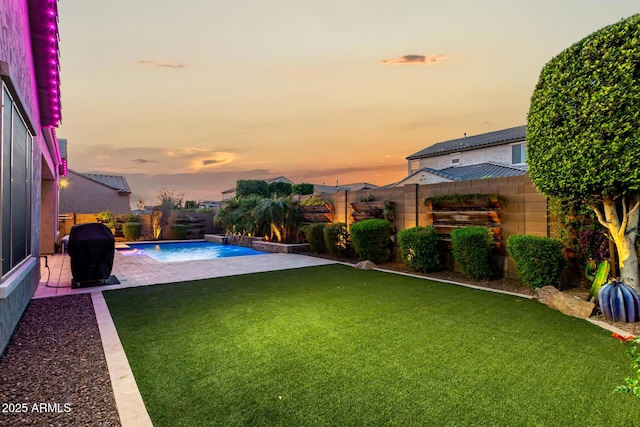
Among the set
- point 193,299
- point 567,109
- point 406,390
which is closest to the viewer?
point 406,390

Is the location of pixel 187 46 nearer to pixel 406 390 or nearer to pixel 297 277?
pixel 297 277

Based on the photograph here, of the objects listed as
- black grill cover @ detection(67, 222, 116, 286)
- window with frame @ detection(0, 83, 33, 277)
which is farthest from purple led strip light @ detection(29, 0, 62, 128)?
black grill cover @ detection(67, 222, 116, 286)

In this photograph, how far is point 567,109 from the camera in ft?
14.1

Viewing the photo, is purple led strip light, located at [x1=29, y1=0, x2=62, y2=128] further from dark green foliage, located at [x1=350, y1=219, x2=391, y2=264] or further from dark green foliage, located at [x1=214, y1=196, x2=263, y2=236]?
dark green foliage, located at [x1=214, y1=196, x2=263, y2=236]

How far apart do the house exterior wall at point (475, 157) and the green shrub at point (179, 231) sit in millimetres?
16567

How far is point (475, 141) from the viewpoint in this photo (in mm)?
21156

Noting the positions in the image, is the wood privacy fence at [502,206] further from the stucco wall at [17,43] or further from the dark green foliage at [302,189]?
the dark green foliage at [302,189]

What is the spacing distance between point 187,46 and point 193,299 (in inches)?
290

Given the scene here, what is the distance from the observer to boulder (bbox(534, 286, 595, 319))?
4.22 m

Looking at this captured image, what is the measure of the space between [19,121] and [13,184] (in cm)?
84

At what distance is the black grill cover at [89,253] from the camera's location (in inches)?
233

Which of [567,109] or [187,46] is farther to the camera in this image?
[187,46]

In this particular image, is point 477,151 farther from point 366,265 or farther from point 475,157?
point 366,265

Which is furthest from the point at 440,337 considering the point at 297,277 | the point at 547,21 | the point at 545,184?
the point at 547,21
